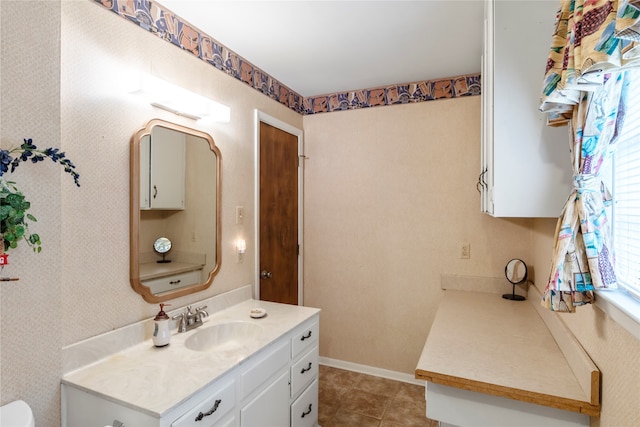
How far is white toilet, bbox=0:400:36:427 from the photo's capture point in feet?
3.42

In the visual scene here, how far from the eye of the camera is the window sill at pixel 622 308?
789mm

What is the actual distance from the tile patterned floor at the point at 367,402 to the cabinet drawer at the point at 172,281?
1.36 meters

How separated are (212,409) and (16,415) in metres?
0.62

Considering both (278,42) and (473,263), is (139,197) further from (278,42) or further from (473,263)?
(473,263)

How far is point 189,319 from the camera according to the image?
1771mm

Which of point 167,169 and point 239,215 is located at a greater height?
point 167,169

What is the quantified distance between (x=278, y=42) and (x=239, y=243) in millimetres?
1361

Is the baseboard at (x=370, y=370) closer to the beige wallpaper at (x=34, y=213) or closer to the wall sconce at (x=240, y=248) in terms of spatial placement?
the wall sconce at (x=240, y=248)

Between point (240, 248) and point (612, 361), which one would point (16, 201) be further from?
point (612, 361)

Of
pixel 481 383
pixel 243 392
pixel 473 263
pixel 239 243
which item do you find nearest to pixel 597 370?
pixel 481 383

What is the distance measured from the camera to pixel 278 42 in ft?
7.02

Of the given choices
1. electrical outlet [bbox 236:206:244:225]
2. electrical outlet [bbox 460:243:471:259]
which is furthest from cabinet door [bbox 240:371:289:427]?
electrical outlet [bbox 460:243:471:259]

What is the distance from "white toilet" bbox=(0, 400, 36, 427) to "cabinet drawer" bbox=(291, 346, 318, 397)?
3.74ft

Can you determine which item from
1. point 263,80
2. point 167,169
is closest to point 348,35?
point 263,80
